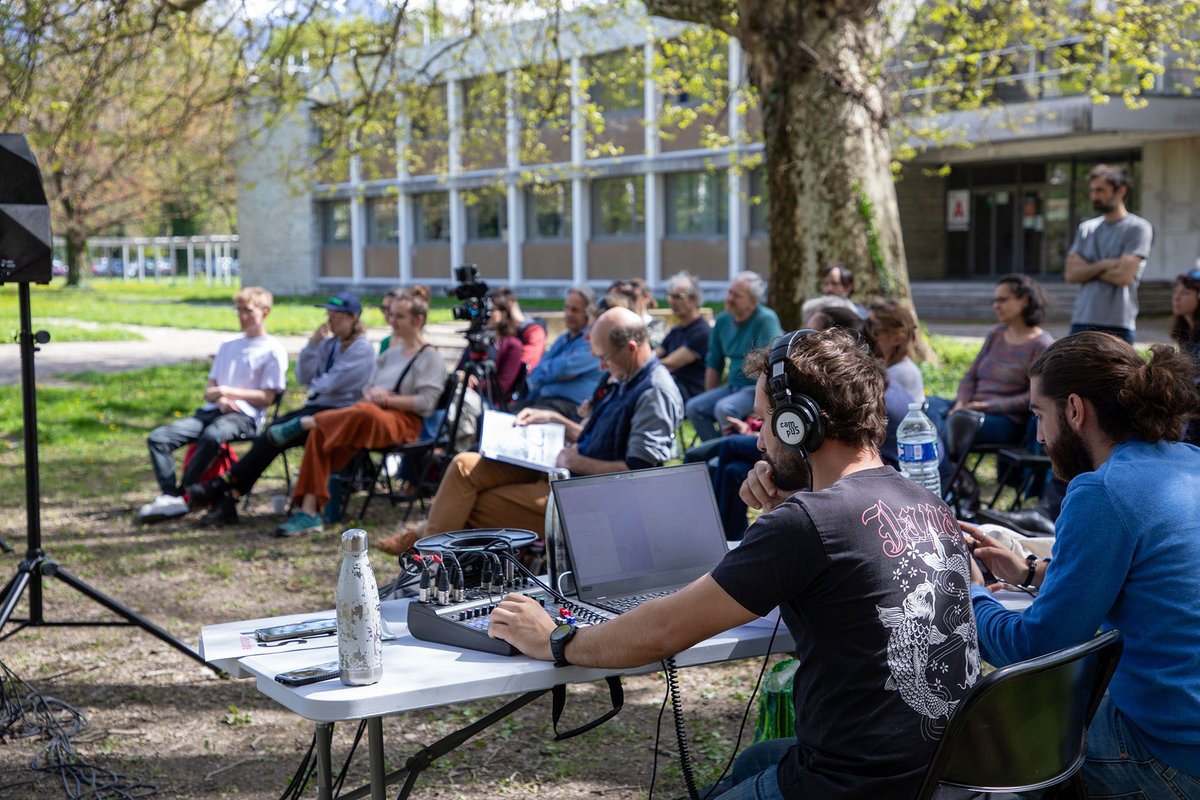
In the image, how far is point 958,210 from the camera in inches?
1158

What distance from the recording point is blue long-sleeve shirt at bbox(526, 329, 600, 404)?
25.4ft

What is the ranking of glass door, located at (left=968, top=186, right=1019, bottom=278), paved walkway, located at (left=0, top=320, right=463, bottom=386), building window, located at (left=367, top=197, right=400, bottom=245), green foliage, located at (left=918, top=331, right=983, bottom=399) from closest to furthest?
green foliage, located at (left=918, top=331, right=983, bottom=399)
paved walkway, located at (left=0, top=320, right=463, bottom=386)
glass door, located at (left=968, top=186, right=1019, bottom=278)
building window, located at (left=367, top=197, right=400, bottom=245)

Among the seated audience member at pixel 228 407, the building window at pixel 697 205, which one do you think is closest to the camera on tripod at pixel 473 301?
the seated audience member at pixel 228 407

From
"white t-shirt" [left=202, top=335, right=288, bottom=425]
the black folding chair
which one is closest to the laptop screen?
the black folding chair

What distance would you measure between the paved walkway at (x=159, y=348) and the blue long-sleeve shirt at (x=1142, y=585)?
49.2 ft

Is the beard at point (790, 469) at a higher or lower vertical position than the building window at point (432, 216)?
lower

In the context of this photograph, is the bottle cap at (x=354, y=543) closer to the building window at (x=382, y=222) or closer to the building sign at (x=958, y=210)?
the building sign at (x=958, y=210)

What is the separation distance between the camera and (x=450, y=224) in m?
36.4

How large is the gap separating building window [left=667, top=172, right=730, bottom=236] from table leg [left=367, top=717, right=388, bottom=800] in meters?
27.0

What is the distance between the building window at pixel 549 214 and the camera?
33.2 m

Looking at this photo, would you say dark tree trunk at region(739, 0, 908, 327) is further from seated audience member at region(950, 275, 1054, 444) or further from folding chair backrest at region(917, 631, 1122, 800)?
folding chair backrest at region(917, 631, 1122, 800)

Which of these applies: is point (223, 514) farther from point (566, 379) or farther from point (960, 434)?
point (960, 434)

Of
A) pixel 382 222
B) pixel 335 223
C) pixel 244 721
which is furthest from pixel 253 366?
pixel 335 223

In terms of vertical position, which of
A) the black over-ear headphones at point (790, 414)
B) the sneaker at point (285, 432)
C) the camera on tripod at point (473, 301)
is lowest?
the sneaker at point (285, 432)
